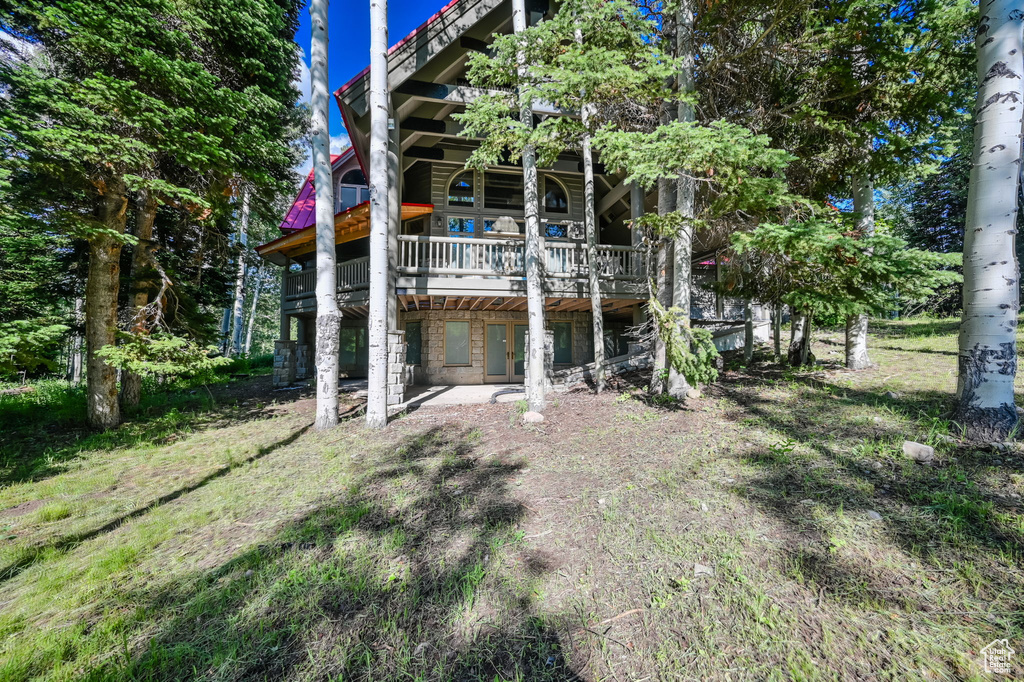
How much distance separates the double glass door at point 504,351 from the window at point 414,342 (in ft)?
7.25

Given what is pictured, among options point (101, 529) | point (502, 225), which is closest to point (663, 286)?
point (502, 225)

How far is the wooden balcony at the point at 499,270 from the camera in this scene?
28.2ft

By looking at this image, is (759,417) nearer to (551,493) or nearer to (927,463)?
(927,463)

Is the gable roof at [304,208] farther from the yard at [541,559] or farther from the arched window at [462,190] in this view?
the yard at [541,559]

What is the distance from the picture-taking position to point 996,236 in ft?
11.3

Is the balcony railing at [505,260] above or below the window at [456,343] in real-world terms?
above

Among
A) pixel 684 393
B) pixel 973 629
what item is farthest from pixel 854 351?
pixel 973 629

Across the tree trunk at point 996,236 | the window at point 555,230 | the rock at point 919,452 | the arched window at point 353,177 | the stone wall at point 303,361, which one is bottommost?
the rock at point 919,452

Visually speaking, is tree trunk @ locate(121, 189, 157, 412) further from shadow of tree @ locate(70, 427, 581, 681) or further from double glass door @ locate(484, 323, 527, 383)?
double glass door @ locate(484, 323, 527, 383)

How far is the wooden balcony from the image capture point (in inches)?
338

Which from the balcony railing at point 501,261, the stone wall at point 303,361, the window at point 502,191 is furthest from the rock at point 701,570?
the stone wall at point 303,361

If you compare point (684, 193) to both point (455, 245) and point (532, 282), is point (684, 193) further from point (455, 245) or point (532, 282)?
point (455, 245)

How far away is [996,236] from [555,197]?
33.5 feet

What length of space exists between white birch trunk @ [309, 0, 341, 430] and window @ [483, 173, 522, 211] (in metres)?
5.90
